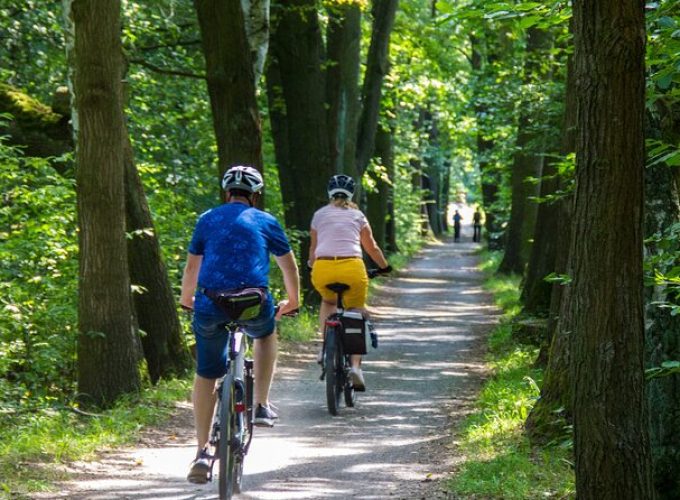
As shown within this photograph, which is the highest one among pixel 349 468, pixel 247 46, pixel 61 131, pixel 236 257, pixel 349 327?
pixel 247 46

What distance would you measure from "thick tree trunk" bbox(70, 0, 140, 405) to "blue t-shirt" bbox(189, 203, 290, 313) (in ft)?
10.5

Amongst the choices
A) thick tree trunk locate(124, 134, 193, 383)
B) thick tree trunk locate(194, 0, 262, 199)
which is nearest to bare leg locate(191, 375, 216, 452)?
thick tree trunk locate(124, 134, 193, 383)

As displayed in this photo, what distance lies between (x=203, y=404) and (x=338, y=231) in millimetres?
4026

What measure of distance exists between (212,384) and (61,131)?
6849mm

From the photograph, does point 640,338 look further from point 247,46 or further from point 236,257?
point 247,46

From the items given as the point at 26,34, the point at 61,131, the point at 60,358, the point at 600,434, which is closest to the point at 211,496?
the point at 600,434

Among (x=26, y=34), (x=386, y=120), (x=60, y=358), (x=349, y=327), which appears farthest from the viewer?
(x=386, y=120)

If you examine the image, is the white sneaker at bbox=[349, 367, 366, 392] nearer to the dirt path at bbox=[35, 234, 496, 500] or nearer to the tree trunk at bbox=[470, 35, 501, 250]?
the dirt path at bbox=[35, 234, 496, 500]

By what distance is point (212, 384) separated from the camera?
662cm

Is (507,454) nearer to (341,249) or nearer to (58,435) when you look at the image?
(341,249)

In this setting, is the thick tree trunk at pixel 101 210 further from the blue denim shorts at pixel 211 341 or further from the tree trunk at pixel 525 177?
the tree trunk at pixel 525 177

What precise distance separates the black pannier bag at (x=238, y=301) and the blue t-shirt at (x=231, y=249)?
0.16 ft

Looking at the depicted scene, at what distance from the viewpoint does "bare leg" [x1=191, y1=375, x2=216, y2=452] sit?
6.60 m

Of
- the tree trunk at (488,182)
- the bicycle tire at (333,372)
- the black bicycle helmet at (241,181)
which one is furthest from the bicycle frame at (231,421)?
the tree trunk at (488,182)
